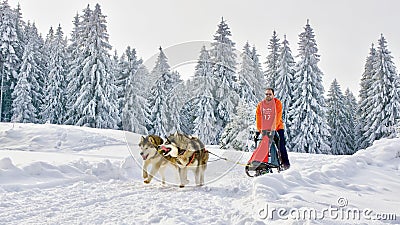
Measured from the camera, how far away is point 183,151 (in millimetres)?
5410

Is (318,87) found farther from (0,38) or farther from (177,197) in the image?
(0,38)

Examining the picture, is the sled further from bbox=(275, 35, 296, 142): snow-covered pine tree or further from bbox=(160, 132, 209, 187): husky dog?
bbox=(275, 35, 296, 142): snow-covered pine tree

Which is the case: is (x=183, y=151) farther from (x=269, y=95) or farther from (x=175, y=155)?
(x=269, y=95)

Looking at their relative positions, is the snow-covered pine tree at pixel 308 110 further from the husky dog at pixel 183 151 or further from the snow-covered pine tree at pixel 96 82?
the husky dog at pixel 183 151

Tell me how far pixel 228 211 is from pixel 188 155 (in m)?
1.67

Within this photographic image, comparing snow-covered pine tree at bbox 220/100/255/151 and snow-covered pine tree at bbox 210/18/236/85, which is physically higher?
snow-covered pine tree at bbox 210/18/236/85

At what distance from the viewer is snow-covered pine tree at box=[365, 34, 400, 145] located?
27.1m

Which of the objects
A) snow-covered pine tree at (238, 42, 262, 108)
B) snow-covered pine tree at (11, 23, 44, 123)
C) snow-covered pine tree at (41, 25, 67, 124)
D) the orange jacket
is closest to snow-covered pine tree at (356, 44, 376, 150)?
snow-covered pine tree at (238, 42, 262, 108)

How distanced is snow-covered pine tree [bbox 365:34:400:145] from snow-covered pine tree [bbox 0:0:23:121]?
38.0 m

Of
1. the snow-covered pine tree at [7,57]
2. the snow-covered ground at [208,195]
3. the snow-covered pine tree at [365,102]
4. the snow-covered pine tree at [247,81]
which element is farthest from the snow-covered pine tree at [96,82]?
the snow-covered pine tree at [365,102]

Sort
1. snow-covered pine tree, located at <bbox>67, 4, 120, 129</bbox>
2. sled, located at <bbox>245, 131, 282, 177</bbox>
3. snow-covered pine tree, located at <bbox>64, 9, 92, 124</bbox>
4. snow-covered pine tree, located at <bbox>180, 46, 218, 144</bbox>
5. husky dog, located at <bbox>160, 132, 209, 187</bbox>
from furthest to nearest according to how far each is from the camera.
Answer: snow-covered pine tree, located at <bbox>64, 9, 92, 124</bbox> → snow-covered pine tree, located at <bbox>67, 4, 120, 129</bbox> → sled, located at <bbox>245, 131, 282, 177</bbox> → snow-covered pine tree, located at <bbox>180, 46, 218, 144</bbox> → husky dog, located at <bbox>160, 132, 209, 187</bbox>

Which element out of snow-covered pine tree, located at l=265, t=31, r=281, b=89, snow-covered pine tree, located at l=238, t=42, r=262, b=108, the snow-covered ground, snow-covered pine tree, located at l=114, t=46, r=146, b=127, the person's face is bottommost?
the snow-covered ground

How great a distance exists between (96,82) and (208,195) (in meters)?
25.1

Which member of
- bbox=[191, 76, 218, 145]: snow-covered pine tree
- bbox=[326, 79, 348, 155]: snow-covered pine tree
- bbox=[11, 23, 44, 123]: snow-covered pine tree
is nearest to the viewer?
bbox=[191, 76, 218, 145]: snow-covered pine tree
